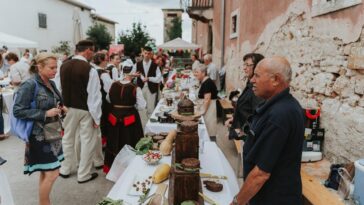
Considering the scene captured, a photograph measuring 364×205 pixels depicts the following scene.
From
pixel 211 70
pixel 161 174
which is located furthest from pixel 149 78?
pixel 161 174

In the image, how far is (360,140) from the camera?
2686 millimetres

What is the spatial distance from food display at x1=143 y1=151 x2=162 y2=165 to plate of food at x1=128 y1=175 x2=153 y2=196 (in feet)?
0.88

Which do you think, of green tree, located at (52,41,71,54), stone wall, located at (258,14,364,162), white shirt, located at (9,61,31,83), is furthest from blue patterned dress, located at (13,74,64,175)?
green tree, located at (52,41,71,54)

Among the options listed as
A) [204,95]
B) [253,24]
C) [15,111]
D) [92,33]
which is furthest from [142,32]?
[15,111]

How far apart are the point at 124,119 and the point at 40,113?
1.58 meters

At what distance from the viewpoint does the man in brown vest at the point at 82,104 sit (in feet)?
13.7

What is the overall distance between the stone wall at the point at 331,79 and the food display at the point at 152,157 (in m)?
1.79

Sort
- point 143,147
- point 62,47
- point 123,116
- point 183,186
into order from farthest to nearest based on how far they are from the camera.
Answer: point 62,47 → point 123,116 → point 143,147 → point 183,186

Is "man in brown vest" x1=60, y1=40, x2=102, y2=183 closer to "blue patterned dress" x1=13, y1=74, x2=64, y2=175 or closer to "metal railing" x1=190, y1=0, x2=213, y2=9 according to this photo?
"blue patterned dress" x1=13, y1=74, x2=64, y2=175

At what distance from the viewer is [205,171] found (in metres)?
2.75

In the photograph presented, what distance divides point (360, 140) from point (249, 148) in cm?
131

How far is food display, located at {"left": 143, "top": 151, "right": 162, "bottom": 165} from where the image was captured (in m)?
2.85

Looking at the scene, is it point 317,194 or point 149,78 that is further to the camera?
point 149,78

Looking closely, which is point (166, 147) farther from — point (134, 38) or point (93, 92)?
point (134, 38)
